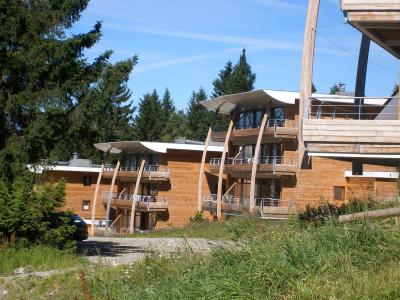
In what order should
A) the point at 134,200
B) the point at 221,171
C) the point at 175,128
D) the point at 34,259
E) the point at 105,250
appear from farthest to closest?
the point at 175,128
the point at 134,200
the point at 221,171
the point at 105,250
the point at 34,259

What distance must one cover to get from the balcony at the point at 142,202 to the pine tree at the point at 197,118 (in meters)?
31.7

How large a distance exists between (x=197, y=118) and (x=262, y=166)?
51595 mm

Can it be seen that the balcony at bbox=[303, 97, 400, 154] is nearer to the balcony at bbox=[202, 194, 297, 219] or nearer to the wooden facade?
the balcony at bbox=[202, 194, 297, 219]

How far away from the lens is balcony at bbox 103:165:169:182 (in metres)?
62.8

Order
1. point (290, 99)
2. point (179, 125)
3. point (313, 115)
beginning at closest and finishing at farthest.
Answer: point (313, 115), point (290, 99), point (179, 125)

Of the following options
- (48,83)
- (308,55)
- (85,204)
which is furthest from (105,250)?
(85,204)

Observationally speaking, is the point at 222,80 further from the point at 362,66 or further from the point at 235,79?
the point at 362,66

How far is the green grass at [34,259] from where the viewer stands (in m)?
14.2

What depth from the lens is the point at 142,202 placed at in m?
63.1

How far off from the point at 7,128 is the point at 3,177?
1.59 metres

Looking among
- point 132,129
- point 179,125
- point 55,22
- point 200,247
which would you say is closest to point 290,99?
point 55,22

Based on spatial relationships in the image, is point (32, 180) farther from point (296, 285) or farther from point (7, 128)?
point (296, 285)

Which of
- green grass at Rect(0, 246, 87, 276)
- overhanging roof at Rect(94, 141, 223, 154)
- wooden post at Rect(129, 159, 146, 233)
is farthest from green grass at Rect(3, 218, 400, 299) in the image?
wooden post at Rect(129, 159, 146, 233)

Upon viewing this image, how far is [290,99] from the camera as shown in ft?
160
